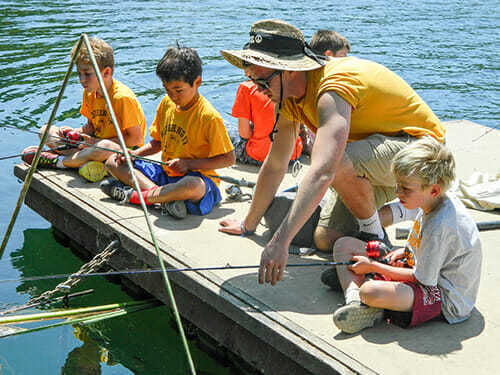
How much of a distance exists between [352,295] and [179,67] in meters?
1.96

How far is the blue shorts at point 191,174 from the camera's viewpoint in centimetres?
438

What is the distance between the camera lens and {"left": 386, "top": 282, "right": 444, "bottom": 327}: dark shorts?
9.53 ft

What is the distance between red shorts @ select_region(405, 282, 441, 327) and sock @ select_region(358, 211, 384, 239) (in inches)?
24.6

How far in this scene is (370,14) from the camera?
625 inches

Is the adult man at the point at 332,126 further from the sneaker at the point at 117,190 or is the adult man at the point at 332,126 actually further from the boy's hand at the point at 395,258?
the sneaker at the point at 117,190

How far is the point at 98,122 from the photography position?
5.14 m

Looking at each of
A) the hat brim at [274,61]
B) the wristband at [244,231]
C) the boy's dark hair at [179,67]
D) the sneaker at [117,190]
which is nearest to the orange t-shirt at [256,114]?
the boy's dark hair at [179,67]

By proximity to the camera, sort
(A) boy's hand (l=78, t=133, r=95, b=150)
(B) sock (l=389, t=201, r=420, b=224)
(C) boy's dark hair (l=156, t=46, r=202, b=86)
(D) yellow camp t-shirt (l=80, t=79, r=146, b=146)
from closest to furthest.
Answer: (B) sock (l=389, t=201, r=420, b=224)
(C) boy's dark hair (l=156, t=46, r=202, b=86)
(D) yellow camp t-shirt (l=80, t=79, r=146, b=146)
(A) boy's hand (l=78, t=133, r=95, b=150)

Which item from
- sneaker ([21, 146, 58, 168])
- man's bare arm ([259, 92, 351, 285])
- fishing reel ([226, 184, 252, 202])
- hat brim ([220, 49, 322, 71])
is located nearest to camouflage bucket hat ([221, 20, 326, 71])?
hat brim ([220, 49, 322, 71])

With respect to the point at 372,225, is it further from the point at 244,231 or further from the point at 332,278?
the point at 244,231

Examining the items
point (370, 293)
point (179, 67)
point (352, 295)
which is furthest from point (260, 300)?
point (179, 67)

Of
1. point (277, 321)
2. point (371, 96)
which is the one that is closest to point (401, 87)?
point (371, 96)

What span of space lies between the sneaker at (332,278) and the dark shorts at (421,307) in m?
0.38

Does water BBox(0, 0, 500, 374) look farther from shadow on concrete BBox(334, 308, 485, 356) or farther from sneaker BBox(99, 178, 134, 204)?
shadow on concrete BBox(334, 308, 485, 356)
